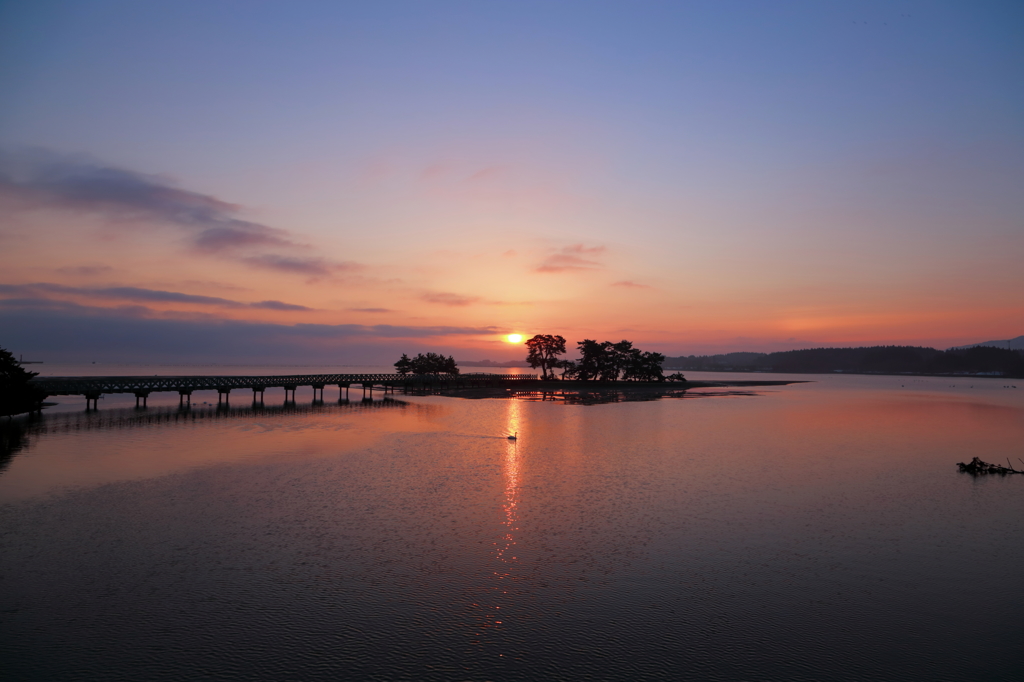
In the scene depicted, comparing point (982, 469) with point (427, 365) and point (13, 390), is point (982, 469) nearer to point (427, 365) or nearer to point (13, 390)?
point (13, 390)

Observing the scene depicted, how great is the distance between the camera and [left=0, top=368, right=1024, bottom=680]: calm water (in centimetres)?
1155

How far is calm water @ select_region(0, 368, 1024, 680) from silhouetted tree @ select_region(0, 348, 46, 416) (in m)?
27.2

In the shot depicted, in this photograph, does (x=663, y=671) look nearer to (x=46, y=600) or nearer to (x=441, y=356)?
(x=46, y=600)

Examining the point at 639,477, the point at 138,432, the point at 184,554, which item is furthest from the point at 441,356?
the point at 184,554

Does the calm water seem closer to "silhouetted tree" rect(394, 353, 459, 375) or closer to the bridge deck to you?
the bridge deck

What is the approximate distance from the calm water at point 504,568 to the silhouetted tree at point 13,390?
89.3ft

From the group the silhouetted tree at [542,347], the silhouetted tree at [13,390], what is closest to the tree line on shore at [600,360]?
the silhouetted tree at [542,347]

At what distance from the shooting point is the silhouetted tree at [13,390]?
5575cm

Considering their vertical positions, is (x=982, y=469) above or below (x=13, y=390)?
below

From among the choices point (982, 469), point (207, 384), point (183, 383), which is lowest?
point (982, 469)

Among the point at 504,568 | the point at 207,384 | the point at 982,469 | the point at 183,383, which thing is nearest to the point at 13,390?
the point at 183,383

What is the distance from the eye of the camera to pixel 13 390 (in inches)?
2260

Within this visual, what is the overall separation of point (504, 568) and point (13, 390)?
213 ft

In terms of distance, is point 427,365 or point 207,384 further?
point 427,365
